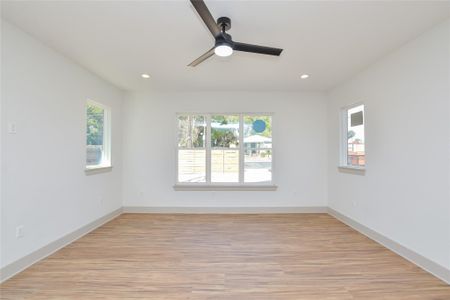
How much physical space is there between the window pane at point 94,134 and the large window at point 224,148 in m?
1.49

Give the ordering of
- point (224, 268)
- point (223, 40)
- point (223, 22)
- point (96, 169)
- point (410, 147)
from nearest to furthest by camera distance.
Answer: point (223, 40)
point (223, 22)
point (224, 268)
point (410, 147)
point (96, 169)

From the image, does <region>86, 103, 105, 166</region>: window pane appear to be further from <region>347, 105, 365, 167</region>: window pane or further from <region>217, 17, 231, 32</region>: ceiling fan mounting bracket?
<region>347, 105, 365, 167</region>: window pane

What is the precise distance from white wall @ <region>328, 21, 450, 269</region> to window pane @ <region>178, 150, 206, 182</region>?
2958 mm

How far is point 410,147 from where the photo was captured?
272cm

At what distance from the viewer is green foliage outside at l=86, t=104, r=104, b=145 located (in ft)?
12.5

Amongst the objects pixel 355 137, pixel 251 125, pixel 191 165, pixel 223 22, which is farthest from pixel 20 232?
pixel 355 137

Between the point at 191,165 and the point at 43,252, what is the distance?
2.78 metres

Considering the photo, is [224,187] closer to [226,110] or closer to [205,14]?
[226,110]

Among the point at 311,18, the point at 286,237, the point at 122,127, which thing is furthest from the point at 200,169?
the point at 311,18

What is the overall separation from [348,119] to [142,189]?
14.5 feet

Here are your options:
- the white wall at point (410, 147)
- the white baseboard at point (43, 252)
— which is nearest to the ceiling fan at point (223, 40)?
the white wall at point (410, 147)

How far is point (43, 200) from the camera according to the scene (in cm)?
276

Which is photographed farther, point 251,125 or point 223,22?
point 251,125

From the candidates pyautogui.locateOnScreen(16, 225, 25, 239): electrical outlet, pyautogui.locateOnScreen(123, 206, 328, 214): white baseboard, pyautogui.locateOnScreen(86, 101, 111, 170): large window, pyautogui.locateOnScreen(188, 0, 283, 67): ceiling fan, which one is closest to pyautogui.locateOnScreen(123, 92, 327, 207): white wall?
pyautogui.locateOnScreen(123, 206, 328, 214): white baseboard
